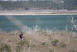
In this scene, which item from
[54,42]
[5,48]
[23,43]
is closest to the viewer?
[5,48]

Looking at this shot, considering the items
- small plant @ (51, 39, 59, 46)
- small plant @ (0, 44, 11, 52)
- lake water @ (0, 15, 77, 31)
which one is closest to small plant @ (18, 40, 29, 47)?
small plant @ (0, 44, 11, 52)

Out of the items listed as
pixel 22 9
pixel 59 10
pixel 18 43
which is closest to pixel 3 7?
pixel 22 9

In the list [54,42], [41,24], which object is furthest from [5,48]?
[41,24]

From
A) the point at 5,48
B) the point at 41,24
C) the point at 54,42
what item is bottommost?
the point at 41,24

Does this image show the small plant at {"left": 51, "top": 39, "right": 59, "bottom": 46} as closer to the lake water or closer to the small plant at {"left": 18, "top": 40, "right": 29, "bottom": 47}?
the small plant at {"left": 18, "top": 40, "right": 29, "bottom": 47}

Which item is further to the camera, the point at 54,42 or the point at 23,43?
the point at 54,42

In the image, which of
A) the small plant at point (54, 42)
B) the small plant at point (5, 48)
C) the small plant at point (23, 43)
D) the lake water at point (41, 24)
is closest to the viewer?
the small plant at point (5, 48)

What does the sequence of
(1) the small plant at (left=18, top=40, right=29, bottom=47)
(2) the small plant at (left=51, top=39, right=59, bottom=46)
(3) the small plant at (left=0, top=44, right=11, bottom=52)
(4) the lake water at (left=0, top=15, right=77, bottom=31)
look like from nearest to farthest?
(3) the small plant at (left=0, top=44, right=11, bottom=52)
(1) the small plant at (left=18, top=40, right=29, bottom=47)
(2) the small plant at (left=51, top=39, right=59, bottom=46)
(4) the lake water at (left=0, top=15, right=77, bottom=31)

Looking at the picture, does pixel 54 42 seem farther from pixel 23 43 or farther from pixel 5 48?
pixel 5 48

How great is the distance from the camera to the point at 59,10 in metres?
16.4

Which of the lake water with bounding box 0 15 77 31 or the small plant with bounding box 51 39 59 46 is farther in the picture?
the lake water with bounding box 0 15 77 31

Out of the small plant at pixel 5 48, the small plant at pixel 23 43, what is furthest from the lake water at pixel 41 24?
the small plant at pixel 5 48

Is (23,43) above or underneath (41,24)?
above

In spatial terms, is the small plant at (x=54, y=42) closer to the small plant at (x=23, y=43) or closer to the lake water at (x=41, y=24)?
the small plant at (x=23, y=43)
